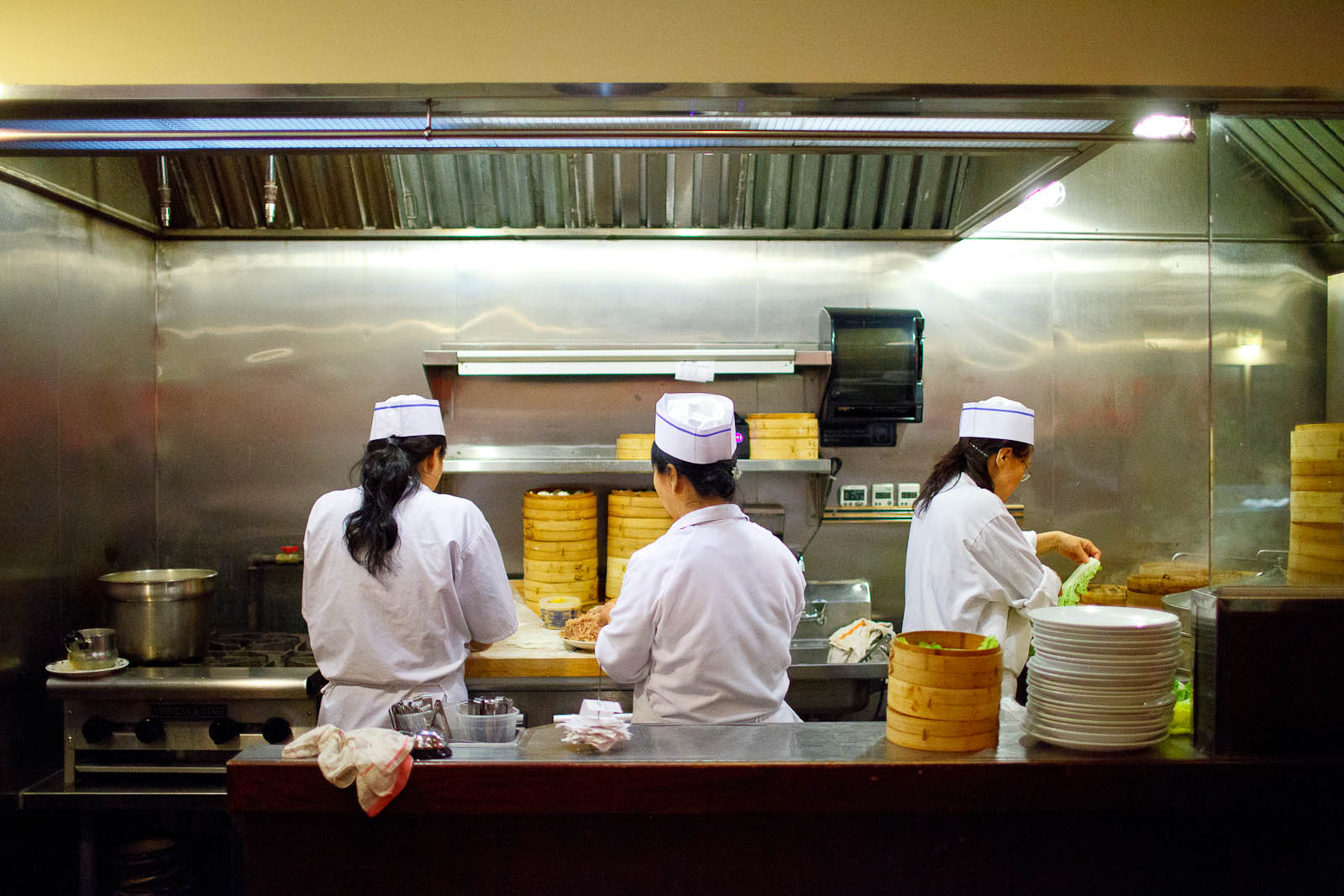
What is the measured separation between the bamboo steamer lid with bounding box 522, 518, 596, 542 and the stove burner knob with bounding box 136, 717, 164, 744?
5.24 feet

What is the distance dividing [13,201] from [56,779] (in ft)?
7.25

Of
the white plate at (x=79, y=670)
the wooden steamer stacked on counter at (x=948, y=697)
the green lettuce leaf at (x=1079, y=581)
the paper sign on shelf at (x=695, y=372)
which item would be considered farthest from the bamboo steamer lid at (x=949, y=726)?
the white plate at (x=79, y=670)

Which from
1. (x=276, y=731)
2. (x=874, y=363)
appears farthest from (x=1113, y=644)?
(x=276, y=731)

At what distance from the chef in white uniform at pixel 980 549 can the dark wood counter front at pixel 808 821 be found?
1134 mm

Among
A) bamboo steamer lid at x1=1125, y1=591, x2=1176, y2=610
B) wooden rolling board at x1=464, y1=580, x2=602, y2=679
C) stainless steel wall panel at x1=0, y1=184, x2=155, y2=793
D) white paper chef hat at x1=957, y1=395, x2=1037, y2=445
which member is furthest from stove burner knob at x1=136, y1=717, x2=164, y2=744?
bamboo steamer lid at x1=1125, y1=591, x2=1176, y2=610

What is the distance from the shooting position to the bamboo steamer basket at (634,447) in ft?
13.1

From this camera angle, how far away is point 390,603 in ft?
9.23

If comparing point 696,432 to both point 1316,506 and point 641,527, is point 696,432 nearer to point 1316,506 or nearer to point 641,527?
point 1316,506

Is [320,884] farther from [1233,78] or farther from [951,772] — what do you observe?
[1233,78]

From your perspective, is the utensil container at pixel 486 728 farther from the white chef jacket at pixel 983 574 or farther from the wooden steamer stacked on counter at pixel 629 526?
the wooden steamer stacked on counter at pixel 629 526

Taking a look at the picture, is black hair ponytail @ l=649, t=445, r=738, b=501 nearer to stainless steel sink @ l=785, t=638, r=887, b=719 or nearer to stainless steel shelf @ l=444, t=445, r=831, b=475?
stainless steel sink @ l=785, t=638, r=887, b=719

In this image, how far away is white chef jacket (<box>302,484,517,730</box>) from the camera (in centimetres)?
281

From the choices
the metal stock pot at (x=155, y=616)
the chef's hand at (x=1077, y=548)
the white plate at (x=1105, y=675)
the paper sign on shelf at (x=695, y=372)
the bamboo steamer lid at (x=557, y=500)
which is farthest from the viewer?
the paper sign on shelf at (x=695, y=372)

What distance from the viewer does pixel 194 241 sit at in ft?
14.5
